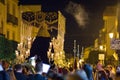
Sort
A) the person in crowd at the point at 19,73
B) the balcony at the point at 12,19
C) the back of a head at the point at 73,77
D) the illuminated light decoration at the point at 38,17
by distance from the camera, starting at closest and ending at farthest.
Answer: the back of a head at the point at 73,77, the person in crowd at the point at 19,73, the illuminated light decoration at the point at 38,17, the balcony at the point at 12,19

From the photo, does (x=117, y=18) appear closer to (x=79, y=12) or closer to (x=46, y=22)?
(x=79, y=12)

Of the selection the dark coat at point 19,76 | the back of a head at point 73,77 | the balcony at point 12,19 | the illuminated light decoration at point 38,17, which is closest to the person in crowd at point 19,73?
the dark coat at point 19,76

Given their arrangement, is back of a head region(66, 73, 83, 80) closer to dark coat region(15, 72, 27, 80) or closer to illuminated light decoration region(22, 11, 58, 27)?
dark coat region(15, 72, 27, 80)

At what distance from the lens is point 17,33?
51.6m

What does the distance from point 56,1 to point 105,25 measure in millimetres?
9367

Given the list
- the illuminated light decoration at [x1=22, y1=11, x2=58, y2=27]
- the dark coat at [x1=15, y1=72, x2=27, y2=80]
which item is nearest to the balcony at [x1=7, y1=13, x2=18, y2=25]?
the illuminated light decoration at [x1=22, y1=11, x2=58, y2=27]

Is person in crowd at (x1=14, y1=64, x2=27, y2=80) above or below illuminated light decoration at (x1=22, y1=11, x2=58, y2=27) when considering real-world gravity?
below

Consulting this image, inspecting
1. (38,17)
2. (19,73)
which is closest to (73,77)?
(19,73)

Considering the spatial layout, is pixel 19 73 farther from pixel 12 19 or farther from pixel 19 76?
pixel 12 19

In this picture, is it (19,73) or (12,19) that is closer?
(19,73)

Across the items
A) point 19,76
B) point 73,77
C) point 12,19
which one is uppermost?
point 12,19

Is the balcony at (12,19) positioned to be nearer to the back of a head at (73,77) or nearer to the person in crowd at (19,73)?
the person in crowd at (19,73)

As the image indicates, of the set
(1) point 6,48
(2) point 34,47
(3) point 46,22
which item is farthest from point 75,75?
(1) point 6,48

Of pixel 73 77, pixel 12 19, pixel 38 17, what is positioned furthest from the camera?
pixel 12 19
